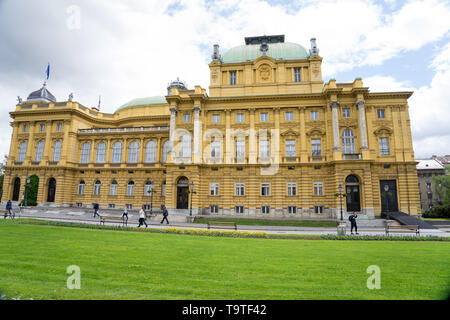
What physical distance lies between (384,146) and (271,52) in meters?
23.8

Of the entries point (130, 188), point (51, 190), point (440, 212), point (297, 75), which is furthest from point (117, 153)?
point (440, 212)

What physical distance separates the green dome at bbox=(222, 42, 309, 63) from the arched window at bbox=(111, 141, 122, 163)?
25.1 meters

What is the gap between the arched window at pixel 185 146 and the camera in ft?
133

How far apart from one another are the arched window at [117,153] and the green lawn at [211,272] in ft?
119

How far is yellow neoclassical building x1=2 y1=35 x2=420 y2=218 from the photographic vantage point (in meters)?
36.9

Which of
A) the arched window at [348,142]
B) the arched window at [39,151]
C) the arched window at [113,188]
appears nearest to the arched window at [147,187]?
the arched window at [113,188]

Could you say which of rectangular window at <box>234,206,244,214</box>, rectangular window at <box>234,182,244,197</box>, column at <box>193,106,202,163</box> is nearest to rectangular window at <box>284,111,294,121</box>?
rectangular window at <box>234,182,244,197</box>

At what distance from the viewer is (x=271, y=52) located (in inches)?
1740

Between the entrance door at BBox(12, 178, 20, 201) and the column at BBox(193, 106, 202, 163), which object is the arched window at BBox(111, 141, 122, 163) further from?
the entrance door at BBox(12, 178, 20, 201)

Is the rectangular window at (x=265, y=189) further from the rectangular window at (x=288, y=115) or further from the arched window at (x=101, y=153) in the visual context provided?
the arched window at (x=101, y=153)

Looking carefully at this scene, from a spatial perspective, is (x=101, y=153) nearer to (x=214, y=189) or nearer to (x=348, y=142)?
(x=214, y=189)
